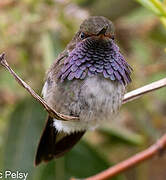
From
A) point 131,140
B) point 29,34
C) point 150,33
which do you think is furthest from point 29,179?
point 150,33

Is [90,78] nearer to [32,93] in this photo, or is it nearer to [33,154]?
[32,93]

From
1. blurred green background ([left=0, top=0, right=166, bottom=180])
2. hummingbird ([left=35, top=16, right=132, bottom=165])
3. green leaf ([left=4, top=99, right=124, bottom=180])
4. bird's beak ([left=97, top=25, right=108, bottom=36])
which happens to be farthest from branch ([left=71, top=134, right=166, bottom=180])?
green leaf ([left=4, top=99, right=124, bottom=180])

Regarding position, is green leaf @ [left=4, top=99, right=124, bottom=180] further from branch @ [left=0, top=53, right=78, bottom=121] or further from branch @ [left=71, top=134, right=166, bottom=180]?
branch @ [left=0, top=53, right=78, bottom=121]

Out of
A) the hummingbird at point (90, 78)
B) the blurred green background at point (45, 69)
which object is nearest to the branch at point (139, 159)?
the hummingbird at point (90, 78)

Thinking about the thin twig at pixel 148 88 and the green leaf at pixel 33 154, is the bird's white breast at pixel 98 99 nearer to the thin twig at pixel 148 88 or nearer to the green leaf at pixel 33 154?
the thin twig at pixel 148 88

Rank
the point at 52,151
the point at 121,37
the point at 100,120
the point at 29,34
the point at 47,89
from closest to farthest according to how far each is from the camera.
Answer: the point at 100,120 → the point at 47,89 → the point at 52,151 → the point at 29,34 → the point at 121,37

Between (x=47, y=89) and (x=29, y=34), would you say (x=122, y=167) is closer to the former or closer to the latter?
(x=47, y=89)
